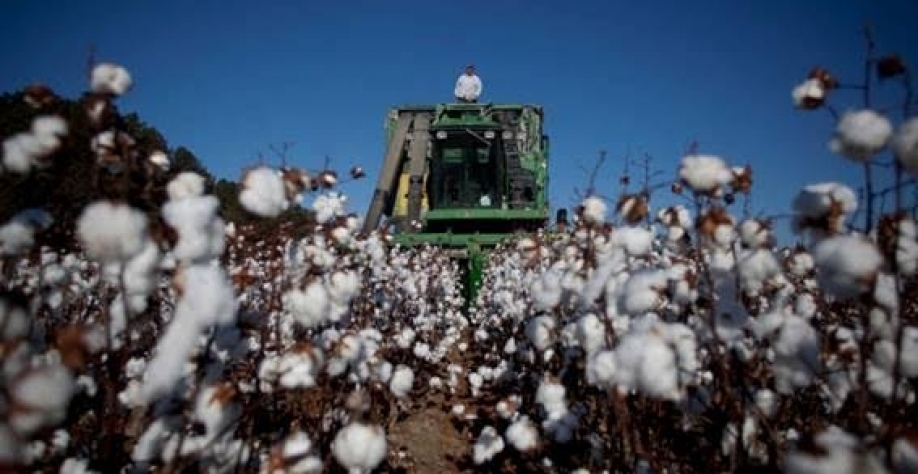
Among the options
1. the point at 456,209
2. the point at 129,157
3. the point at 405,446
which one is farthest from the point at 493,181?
the point at 129,157

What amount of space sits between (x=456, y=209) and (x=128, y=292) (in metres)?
9.82

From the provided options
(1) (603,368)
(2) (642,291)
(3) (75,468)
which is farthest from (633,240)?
(3) (75,468)

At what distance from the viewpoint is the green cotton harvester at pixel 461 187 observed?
34.9ft

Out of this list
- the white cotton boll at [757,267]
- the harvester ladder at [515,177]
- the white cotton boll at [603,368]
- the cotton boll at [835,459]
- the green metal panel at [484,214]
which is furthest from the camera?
the harvester ladder at [515,177]

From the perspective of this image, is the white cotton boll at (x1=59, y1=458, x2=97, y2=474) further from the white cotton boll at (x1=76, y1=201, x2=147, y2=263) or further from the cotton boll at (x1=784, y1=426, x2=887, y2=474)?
the cotton boll at (x1=784, y1=426, x2=887, y2=474)

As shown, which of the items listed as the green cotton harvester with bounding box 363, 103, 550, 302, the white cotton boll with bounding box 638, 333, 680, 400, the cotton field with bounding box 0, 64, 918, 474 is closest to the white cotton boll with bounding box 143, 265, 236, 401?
the cotton field with bounding box 0, 64, 918, 474

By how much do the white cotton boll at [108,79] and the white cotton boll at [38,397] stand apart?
966mm

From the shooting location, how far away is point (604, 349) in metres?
2.37

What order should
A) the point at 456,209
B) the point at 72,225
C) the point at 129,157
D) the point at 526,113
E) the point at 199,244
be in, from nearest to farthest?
the point at 199,244 → the point at 129,157 → the point at 72,225 → the point at 456,209 → the point at 526,113

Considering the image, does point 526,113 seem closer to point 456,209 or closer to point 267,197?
point 456,209

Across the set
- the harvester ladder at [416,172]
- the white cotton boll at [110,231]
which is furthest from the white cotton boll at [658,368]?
the harvester ladder at [416,172]

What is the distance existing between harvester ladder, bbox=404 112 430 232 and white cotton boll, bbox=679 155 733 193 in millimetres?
9496

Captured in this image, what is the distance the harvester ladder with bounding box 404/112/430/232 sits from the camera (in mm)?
11898

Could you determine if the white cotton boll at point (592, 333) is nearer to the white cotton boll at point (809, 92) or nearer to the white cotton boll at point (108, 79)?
the white cotton boll at point (809, 92)
